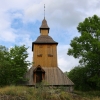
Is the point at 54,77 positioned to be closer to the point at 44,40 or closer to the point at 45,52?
the point at 45,52

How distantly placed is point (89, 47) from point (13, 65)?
10385 millimetres

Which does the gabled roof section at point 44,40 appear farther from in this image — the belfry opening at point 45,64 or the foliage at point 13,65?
the foliage at point 13,65

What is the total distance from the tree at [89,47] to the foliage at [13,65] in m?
6.80

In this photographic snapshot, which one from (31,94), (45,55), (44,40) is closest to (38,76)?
(45,55)

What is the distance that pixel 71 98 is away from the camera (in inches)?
893

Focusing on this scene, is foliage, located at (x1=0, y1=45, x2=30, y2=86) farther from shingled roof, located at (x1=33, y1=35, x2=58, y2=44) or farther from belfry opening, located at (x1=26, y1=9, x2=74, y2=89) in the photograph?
shingled roof, located at (x1=33, y1=35, x2=58, y2=44)

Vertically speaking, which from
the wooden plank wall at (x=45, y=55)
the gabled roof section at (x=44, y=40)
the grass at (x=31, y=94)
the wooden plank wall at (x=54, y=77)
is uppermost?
the gabled roof section at (x=44, y=40)

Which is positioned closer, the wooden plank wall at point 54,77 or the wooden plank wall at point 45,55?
the wooden plank wall at point 54,77

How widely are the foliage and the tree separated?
6.80 meters

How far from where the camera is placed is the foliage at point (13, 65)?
29.8m

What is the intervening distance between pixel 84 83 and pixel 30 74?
8119 millimetres

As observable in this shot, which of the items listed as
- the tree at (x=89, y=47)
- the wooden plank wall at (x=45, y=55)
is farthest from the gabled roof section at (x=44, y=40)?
the tree at (x=89, y=47)

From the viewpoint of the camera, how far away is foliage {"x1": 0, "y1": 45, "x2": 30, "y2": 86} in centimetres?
2980

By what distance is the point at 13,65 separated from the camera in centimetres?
3038
